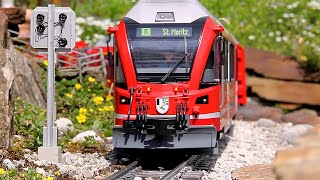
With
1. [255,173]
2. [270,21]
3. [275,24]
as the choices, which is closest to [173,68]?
[255,173]

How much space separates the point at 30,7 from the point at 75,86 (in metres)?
8.67

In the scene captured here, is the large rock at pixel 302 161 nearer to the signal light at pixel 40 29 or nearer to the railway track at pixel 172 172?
the railway track at pixel 172 172

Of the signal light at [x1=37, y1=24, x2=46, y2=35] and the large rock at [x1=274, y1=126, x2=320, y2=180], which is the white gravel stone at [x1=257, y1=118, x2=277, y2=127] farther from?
the large rock at [x1=274, y1=126, x2=320, y2=180]

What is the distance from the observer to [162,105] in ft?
41.9

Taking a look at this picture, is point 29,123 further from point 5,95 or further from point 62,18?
point 62,18

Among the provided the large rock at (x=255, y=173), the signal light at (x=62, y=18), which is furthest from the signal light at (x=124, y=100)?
the large rock at (x=255, y=173)

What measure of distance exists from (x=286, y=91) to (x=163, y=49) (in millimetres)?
12131

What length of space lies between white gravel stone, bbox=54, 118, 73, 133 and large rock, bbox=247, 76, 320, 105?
10.3 metres

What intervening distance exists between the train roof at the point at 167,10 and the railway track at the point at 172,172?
7.31ft

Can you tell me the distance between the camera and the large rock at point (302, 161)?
456 centimetres

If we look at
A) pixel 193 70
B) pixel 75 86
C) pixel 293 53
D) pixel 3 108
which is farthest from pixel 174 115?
pixel 293 53

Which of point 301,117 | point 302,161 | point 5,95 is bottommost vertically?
point 301,117

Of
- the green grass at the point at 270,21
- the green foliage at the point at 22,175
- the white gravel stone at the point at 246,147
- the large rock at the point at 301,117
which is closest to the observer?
the green foliage at the point at 22,175

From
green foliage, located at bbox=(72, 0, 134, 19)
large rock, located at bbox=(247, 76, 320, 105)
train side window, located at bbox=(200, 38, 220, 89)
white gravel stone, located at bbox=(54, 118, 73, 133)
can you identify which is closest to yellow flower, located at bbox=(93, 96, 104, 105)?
white gravel stone, located at bbox=(54, 118, 73, 133)
